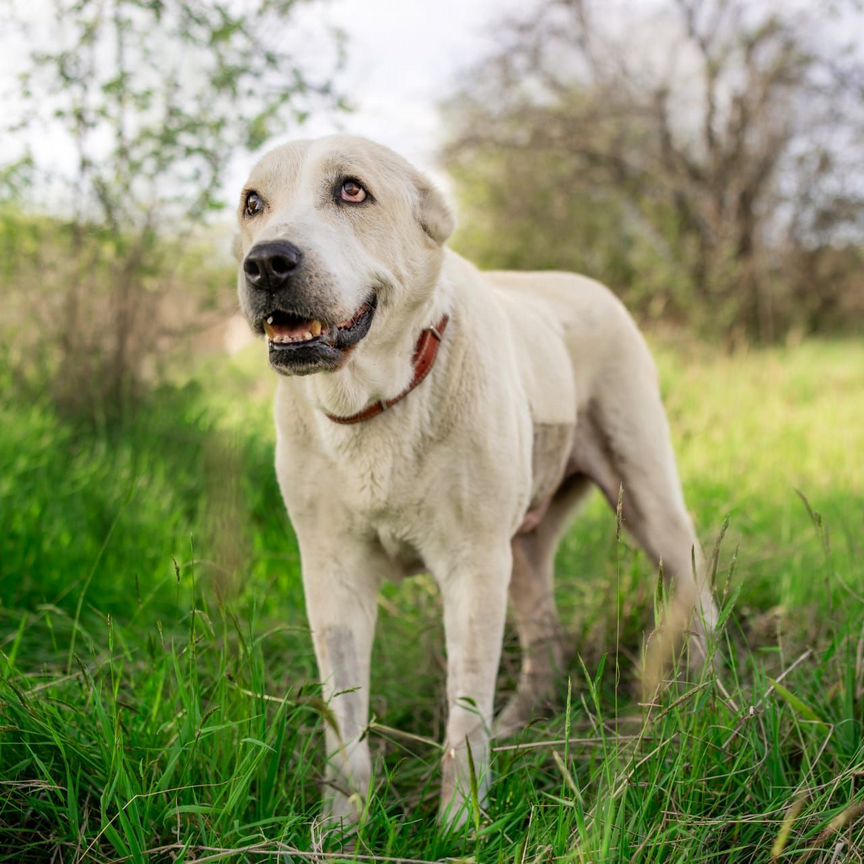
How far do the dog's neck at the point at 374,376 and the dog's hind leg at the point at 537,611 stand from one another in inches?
46.1

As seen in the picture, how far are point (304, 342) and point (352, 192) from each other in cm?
44

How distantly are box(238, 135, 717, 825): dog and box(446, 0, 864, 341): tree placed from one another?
11.5 metres

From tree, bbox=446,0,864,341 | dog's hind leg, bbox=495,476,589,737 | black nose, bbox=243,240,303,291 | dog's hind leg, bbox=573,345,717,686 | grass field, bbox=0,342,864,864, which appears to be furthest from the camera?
tree, bbox=446,0,864,341

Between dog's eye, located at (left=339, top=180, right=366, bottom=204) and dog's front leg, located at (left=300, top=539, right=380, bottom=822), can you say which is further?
dog's front leg, located at (left=300, top=539, right=380, bottom=822)

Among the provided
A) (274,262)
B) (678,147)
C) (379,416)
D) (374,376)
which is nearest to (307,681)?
(379,416)

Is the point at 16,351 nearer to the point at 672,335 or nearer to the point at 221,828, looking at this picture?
the point at 221,828

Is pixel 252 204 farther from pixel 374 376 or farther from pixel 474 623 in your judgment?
pixel 474 623

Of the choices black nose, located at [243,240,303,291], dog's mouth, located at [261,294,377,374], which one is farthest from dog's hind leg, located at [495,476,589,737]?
black nose, located at [243,240,303,291]

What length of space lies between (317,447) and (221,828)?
1021 mm

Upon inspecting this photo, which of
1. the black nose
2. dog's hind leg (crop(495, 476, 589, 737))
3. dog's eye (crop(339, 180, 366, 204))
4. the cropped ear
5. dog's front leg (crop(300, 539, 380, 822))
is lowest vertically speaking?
dog's hind leg (crop(495, 476, 589, 737))

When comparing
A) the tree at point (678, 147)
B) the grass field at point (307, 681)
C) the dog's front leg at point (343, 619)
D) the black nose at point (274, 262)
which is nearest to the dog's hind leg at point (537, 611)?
the grass field at point (307, 681)

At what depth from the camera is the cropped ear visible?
251 cm

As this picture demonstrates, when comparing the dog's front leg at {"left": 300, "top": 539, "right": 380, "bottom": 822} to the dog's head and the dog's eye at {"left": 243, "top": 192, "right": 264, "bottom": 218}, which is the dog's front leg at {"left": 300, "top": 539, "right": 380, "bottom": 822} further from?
the dog's eye at {"left": 243, "top": 192, "right": 264, "bottom": 218}

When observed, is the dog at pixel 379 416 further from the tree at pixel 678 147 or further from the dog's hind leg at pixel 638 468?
the tree at pixel 678 147
